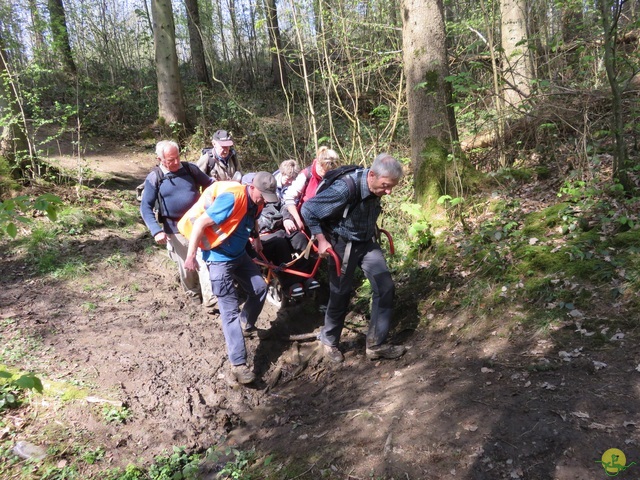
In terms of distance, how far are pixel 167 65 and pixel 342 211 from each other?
9.33m

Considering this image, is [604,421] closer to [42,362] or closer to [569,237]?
[569,237]

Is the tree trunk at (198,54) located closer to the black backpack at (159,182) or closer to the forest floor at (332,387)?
the forest floor at (332,387)

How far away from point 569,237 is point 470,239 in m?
1.12

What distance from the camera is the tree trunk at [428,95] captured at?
6039 millimetres

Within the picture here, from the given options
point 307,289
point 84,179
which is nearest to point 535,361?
point 307,289

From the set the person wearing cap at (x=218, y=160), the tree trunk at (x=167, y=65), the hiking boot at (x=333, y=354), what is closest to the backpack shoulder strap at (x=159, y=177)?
the person wearing cap at (x=218, y=160)

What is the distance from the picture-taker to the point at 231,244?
4.45m

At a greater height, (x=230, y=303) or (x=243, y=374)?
(x=230, y=303)


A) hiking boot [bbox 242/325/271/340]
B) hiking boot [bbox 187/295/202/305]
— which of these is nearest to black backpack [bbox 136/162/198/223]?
hiking boot [bbox 187/295/202/305]

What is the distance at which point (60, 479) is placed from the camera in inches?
126

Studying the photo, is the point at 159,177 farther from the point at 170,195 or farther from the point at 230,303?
the point at 230,303

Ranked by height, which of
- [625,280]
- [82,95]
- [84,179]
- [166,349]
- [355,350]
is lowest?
[355,350]

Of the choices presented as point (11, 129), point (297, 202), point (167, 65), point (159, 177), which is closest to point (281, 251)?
point (297, 202)

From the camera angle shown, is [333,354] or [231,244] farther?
[333,354]
